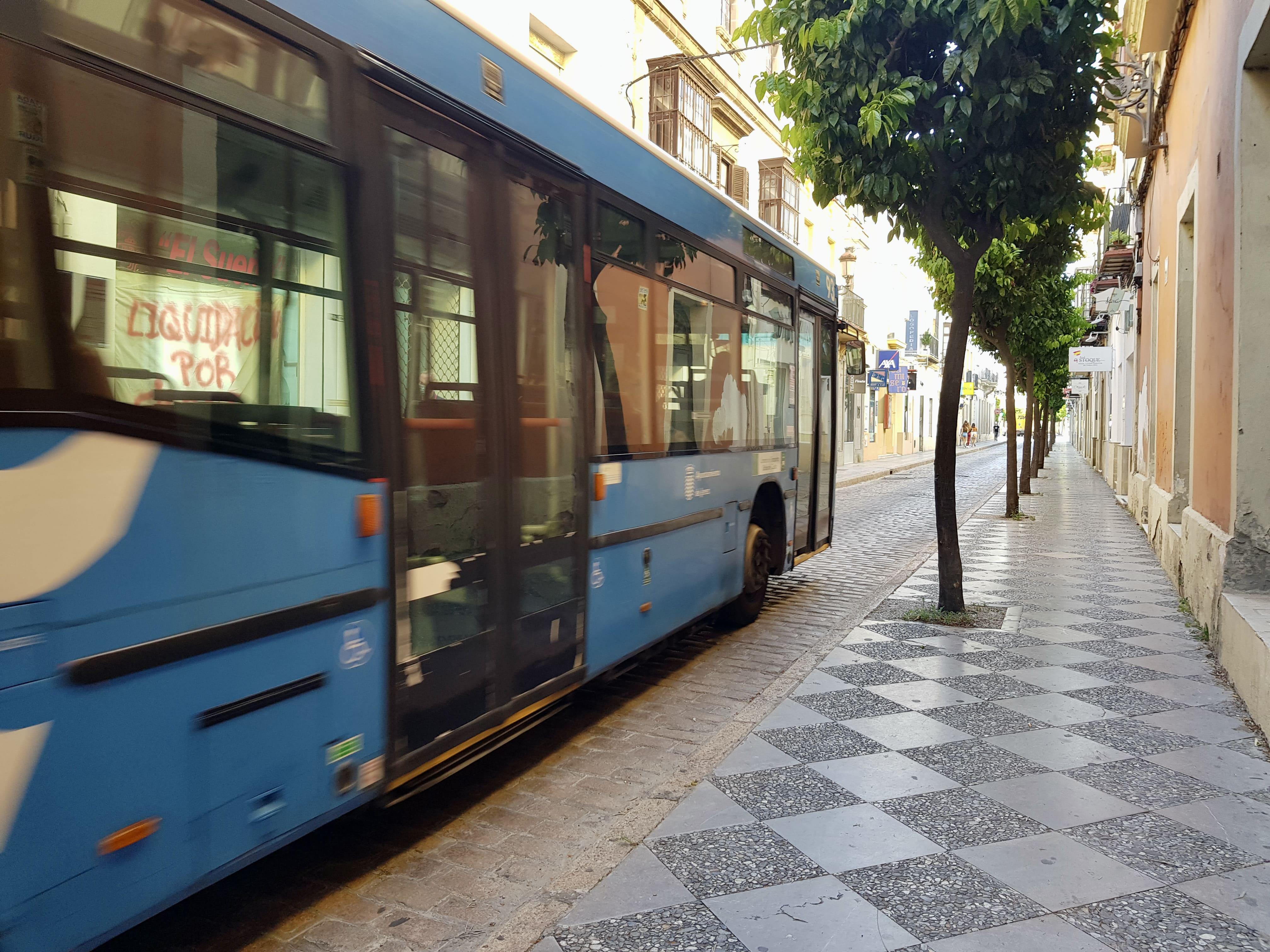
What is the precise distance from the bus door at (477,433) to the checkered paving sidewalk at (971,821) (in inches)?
34.4

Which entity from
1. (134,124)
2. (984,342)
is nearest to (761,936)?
(134,124)

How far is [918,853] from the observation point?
11.7ft

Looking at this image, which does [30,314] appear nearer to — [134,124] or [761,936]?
[134,124]

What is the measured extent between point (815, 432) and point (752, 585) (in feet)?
6.74

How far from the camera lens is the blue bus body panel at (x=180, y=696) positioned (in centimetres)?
216

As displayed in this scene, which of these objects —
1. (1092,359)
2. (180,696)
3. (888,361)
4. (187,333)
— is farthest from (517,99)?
(888,361)

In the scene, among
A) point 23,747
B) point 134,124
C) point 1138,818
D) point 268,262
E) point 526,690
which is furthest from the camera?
point 526,690

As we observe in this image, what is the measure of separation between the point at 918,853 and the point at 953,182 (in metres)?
5.77

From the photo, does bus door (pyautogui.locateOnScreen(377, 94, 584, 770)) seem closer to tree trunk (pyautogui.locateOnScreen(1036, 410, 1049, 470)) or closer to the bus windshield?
the bus windshield

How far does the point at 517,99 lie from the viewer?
4148mm

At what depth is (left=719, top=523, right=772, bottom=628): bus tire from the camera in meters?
7.52

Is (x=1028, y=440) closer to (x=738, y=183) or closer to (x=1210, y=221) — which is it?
(x=738, y=183)

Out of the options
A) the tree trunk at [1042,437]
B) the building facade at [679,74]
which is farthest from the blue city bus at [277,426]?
the tree trunk at [1042,437]

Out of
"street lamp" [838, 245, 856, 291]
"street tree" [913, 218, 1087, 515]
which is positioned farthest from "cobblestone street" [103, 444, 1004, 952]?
"street lamp" [838, 245, 856, 291]
